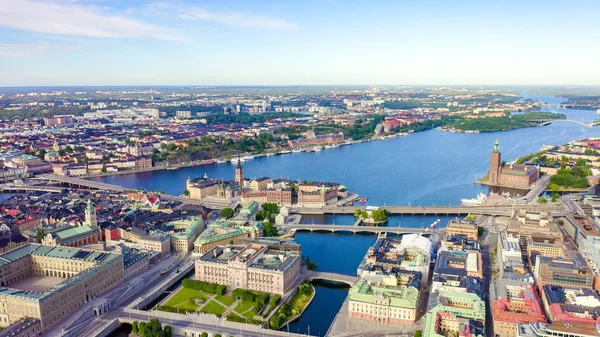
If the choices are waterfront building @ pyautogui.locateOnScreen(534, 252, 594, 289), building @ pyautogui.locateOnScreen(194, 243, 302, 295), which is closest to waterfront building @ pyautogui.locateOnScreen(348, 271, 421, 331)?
building @ pyautogui.locateOnScreen(194, 243, 302, 295)

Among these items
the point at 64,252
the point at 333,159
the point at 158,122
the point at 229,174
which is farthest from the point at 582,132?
the point at 64,252

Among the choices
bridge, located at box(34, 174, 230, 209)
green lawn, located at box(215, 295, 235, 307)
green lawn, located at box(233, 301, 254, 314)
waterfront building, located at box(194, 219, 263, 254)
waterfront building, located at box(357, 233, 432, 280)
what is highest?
waterfront building, located at box(357, 233, 432, 280)

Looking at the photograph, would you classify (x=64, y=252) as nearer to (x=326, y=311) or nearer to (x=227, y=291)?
(x=227, y=291)

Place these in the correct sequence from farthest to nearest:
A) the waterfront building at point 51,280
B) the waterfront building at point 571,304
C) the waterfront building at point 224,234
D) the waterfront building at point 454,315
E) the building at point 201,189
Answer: the building at point 201,189 < the waterfront building at point 224,234 < the waterfront building at point 51,280 < the waterfront building at point 571,304 < the waterfront building at point 454,315

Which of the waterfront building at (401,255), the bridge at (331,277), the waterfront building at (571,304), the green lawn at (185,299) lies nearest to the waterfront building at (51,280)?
the green lawn at (185,299)

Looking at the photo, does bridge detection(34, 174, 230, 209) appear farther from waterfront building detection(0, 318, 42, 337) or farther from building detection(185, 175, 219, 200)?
waterfront building detection(0, 318, 42, 337)

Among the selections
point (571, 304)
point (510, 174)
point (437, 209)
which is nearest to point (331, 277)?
point (571, 304)

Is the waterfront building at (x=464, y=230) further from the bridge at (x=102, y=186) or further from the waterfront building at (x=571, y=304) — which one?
the bridge at (x=102, y=186)
